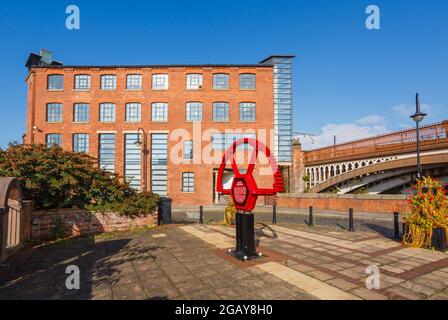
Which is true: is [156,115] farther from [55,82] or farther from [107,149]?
[55,82]

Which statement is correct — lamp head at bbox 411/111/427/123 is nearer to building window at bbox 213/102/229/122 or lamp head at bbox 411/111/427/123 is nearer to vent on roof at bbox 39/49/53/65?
building window at bbox 213/102/229/122

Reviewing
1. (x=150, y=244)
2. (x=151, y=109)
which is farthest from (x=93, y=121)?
(x=150, y=244)

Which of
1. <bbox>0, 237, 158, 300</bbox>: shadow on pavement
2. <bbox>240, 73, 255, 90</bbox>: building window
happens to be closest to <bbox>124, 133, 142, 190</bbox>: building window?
<bbox>240, 73, 255, 90</bbox>: building window

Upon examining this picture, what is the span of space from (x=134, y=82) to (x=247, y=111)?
38.7 feet

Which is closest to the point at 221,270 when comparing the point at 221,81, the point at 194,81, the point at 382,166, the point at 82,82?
the point at 382,166

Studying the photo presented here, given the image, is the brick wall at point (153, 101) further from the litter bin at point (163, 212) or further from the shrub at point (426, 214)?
the shrub at point (426, 214)

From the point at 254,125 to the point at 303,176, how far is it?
7.48 m

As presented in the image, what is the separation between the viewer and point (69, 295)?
160 inches

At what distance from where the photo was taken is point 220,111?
24.3 meters

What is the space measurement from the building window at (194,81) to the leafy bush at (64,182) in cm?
1620

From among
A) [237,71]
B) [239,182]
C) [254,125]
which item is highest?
[237,71]

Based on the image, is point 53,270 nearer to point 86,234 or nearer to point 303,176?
point 86,234

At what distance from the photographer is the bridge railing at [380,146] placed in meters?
13.4
